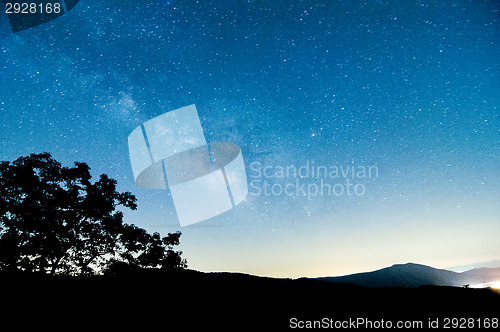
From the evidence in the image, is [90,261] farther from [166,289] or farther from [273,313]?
[273,313]

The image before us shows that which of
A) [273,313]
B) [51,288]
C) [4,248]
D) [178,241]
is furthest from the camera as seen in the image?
[178,241]

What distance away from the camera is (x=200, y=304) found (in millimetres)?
7664

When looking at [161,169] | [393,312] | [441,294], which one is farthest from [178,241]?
[441,294]

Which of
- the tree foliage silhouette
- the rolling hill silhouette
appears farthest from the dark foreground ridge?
the rolling hill silhouette

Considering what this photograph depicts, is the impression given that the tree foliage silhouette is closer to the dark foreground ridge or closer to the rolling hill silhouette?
the dark foreground ridge

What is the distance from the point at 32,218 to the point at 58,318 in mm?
9048

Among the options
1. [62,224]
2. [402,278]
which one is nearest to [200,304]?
[62,224]

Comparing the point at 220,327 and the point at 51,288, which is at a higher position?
the point at 51,288

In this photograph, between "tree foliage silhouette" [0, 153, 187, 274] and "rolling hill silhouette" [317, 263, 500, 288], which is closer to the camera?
"tree foliage silhouette" [0, 153, 187, 274]

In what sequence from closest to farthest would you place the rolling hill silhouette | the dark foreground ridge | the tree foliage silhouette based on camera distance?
the dark foreground ridge
the tree foliage silhouette
the rolling hill silhouette

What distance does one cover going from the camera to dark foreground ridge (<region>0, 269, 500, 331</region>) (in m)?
6.24

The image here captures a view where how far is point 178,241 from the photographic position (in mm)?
14750

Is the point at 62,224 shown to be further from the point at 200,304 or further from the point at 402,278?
the point at 402,278

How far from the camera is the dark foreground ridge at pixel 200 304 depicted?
6238 millimetres
